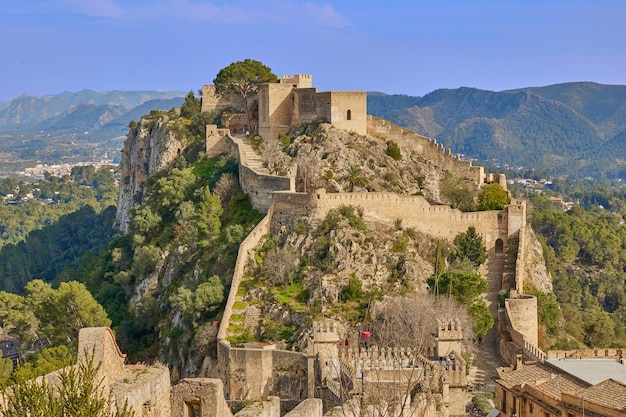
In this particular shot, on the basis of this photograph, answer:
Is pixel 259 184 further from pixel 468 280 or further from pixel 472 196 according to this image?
pixel 468 280

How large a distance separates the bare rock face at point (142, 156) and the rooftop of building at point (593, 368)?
3454 centimetres

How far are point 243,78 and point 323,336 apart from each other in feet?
106

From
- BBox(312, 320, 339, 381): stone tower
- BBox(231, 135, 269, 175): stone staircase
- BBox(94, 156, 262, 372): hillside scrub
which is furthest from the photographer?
BBox(231, 135, 269, 175): stone staircase

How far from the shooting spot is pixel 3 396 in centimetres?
1088

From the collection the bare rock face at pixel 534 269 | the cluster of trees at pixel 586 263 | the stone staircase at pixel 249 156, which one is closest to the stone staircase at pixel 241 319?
the stone staircase at pixel 249 156

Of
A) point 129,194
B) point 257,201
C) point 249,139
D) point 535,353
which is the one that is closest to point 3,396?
point 535,353

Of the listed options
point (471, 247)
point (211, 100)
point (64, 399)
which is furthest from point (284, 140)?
point (64, 399)

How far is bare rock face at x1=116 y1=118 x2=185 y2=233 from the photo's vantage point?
55938mm

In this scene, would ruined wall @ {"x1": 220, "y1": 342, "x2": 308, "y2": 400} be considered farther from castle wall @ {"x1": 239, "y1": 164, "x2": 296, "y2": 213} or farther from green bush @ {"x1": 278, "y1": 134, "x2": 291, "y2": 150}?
green bush @ {"x1": 278, "y1": 134, "x2": 291, "y2": 150}

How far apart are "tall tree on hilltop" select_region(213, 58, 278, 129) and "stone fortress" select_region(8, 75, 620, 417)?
123cm

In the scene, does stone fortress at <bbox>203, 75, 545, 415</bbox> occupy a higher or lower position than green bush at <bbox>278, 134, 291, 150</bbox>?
lower

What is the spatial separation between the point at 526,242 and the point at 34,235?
203 ft

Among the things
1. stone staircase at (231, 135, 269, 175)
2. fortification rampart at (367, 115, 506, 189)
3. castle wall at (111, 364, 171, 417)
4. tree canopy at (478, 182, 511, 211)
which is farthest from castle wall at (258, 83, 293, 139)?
castle wall at (111, 364, 171, 417)

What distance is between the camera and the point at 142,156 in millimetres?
62375
